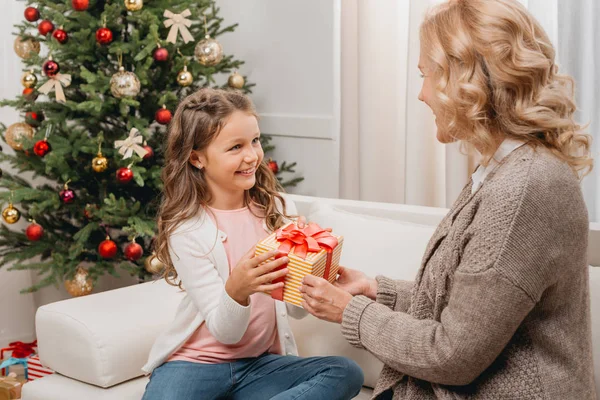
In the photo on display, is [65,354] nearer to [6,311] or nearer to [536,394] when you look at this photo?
[536,394]

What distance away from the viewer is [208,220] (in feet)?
5.94

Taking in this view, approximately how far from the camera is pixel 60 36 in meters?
2.96

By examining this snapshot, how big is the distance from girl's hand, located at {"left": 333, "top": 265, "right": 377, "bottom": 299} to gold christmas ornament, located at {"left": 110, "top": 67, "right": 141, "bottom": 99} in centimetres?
156

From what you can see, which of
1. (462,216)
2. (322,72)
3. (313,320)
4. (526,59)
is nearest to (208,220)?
(313,320)

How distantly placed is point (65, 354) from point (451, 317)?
46.4 inches

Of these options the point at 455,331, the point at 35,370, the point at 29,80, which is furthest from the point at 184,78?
the point at 455,331

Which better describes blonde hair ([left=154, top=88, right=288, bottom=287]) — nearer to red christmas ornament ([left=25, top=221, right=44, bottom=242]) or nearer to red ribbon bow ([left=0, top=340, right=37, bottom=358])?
red christmas ornament ([left=25, top=221, right=44, bottom=242])

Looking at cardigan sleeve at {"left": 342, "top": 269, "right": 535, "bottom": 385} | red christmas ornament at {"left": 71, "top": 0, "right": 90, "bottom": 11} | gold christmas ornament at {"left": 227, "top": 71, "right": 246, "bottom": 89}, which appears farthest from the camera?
gold christmas ornament at {"left": 227, "top": 71, "right": 246, "bottom": 89}

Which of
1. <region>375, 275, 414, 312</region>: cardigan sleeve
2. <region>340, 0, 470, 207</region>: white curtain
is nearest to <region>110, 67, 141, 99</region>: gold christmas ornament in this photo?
<region>340, 0, 470, 207</region>: white curtain

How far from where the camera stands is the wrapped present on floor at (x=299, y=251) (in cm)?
153

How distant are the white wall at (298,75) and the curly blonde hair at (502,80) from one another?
2.17 metres

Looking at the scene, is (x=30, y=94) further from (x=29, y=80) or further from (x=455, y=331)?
(x=455, y=331)

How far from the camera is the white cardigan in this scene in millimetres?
1680

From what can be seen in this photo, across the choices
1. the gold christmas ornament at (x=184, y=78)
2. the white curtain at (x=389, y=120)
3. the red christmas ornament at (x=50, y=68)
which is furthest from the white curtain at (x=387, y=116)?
the red christmas ornament at (x=50, y=68)
